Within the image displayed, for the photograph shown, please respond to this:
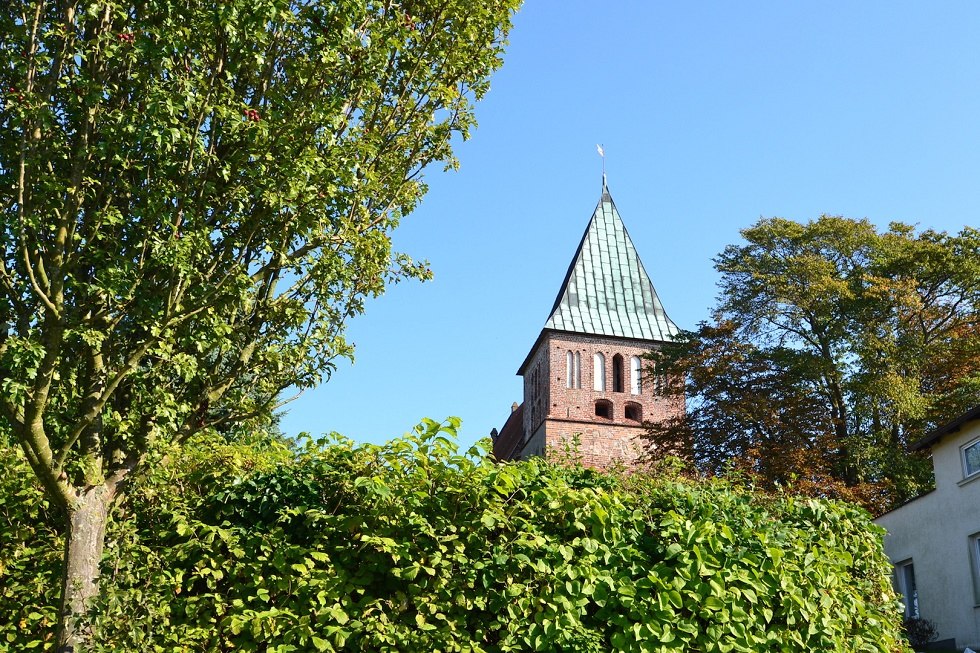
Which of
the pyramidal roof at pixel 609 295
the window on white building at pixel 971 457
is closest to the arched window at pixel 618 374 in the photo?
the pyramidal roof at pixel 609 295

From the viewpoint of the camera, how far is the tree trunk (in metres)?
5.91

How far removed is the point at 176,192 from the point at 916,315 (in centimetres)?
2702

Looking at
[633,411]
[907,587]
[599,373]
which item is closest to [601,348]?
[599,373]

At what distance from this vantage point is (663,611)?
6.53 metres

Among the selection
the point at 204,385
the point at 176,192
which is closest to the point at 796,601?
the point at 204,385

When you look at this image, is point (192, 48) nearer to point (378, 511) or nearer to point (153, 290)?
point (153, 290)

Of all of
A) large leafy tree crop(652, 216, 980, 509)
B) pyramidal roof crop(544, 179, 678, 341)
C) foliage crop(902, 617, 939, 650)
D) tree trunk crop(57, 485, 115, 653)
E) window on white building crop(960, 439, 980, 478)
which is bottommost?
tree trunk crop(57, 485, 115, 653)

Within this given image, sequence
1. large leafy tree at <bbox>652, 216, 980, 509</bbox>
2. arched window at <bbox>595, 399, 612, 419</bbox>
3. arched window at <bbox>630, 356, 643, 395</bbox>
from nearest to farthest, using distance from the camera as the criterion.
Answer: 1. large leafy tree at <bbox>652, 216, 980, 509</bbox>
2. arched window at <bbox>630, 356, 643, 395</bbox>
3. arched window at <bbox>595, 399, 612, 419</bbox>

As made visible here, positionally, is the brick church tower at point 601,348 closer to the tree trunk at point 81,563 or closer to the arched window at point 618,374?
the arched window at point 618,374

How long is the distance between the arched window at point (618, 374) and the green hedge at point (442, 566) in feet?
161

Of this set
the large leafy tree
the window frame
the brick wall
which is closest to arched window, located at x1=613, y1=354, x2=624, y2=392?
the brick wall

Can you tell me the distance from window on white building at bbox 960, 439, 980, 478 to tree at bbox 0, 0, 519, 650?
52.4 feet

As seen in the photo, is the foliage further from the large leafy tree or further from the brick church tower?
the brick church tower

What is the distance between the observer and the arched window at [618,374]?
56.1 m
